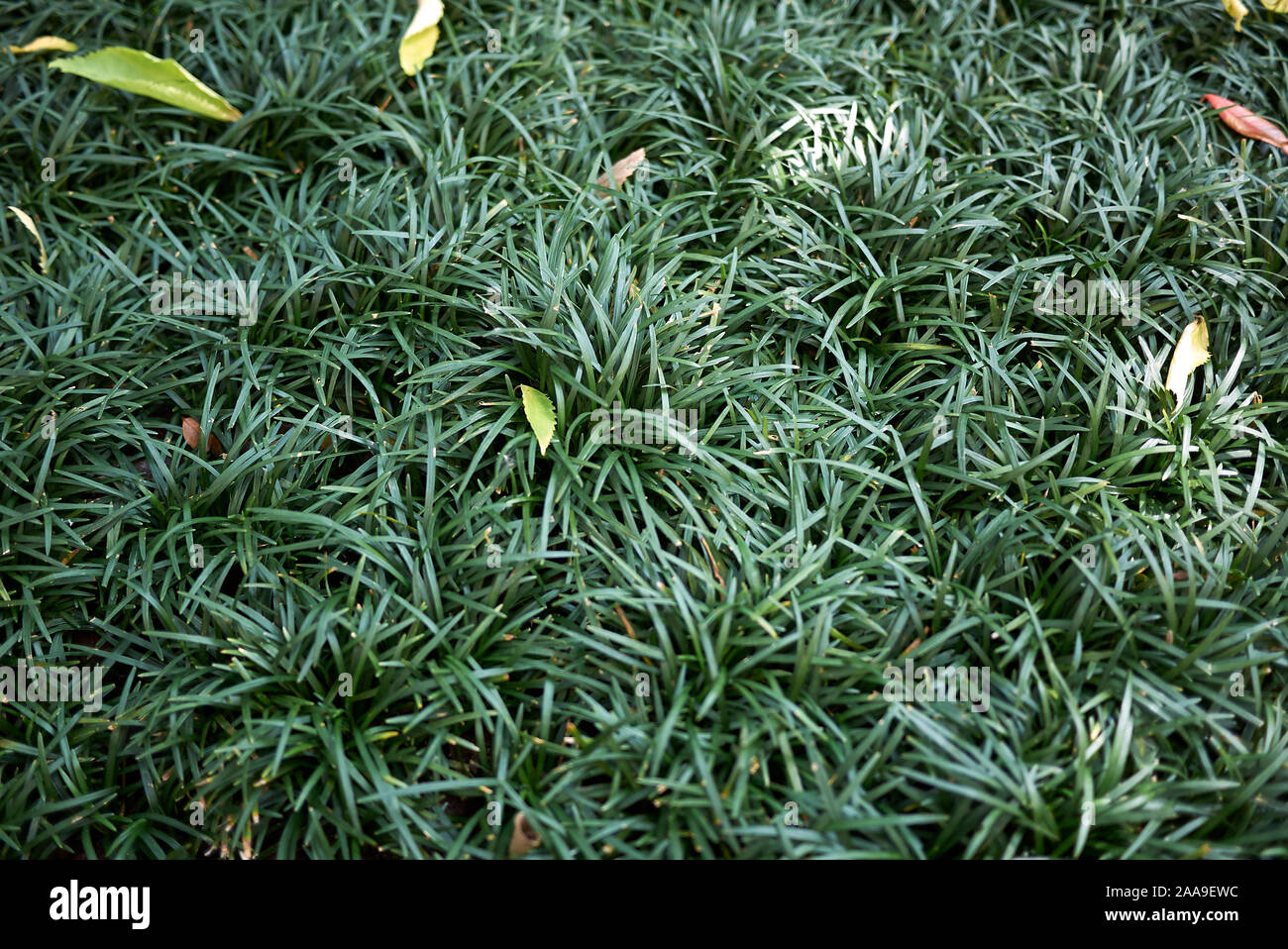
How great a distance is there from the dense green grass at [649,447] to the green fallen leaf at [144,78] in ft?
0.37

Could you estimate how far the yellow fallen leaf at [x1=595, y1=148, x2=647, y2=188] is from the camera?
8.50ft

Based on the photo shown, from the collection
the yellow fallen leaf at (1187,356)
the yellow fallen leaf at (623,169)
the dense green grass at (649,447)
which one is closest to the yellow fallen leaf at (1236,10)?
the dense green grass at (649,447)

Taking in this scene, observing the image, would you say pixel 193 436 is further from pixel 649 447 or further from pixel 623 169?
pixel 623 169

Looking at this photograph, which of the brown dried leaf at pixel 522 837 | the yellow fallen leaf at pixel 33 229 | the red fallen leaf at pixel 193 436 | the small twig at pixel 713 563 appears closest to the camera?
the brown dried leaf at pixel 522 837

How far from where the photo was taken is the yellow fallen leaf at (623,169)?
2592 mm

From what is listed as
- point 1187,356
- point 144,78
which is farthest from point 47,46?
point 1187,356

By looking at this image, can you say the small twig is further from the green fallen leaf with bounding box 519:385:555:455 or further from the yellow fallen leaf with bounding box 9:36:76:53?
the yellow fallen leaf with bounding box 9:36:76:53

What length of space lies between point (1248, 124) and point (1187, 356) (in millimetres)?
1022

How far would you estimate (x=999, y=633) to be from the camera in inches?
71.4

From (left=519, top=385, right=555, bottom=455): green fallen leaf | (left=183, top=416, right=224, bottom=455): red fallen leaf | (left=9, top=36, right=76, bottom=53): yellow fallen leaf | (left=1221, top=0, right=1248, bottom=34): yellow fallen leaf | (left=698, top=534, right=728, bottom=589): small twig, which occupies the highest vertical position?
(left=9, top=36, right=76, bottom=53): yellow fallen leaf

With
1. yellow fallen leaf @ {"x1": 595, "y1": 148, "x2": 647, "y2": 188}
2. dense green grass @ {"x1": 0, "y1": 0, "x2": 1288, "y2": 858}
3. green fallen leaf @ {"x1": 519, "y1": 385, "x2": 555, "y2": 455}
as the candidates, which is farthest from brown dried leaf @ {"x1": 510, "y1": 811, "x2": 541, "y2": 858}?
yellow fallen leaf @ {"x1": 595, "y1": 148, "x2": 647, "y2": 188}

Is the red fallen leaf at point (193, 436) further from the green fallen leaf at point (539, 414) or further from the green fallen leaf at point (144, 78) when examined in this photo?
the green fallen leaf at point (144, 78)

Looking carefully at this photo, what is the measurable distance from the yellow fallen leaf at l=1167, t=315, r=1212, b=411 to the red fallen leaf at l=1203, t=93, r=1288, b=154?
0.85 m
